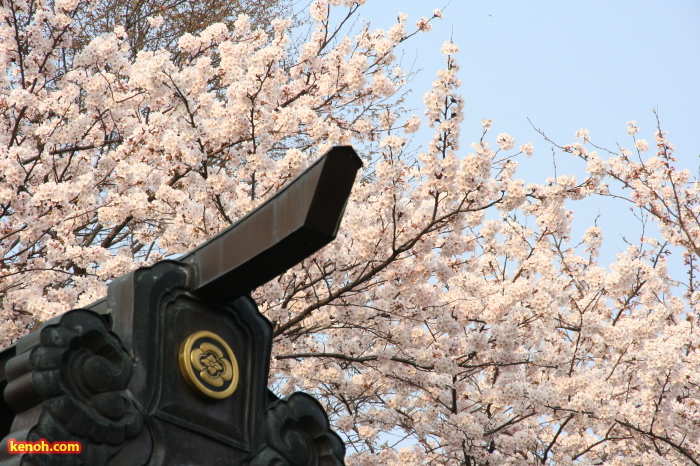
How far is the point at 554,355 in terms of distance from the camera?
7.87m

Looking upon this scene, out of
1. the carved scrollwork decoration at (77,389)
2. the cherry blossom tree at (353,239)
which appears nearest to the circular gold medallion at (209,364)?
the carved scrollwork decoration at (77,389)

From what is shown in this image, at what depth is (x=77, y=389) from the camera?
Answer: 1.89 metres

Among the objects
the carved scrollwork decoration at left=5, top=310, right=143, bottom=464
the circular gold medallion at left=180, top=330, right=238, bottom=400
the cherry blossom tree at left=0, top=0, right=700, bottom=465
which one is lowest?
the carved scrollwork decoration at left=5, top=310, right=143, bottom=464

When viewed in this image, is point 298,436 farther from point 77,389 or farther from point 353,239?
point 353,239

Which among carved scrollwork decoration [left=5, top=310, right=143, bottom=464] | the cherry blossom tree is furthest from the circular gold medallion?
the cherry blossom tree

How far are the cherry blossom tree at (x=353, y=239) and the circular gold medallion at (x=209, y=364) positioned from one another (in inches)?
145

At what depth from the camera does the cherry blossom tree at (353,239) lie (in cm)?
637

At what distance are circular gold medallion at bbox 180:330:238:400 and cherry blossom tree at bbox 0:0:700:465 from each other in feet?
12.1

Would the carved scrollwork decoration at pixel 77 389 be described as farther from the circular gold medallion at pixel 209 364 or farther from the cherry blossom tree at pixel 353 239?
the cherry blossom tree at pixel 353 239

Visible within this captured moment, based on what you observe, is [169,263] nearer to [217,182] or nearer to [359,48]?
[217,182]

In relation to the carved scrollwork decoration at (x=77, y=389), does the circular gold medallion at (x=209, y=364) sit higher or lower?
higher

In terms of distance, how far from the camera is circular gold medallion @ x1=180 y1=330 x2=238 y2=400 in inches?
83.2

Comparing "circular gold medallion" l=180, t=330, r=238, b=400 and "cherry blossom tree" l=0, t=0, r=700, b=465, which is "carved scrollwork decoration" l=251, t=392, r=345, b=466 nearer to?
"circular gold medallion" l=180, t=330, r=238, b=400

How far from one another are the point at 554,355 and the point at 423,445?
5.64 ft
